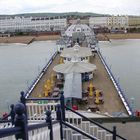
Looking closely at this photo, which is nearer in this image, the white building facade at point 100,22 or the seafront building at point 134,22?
the white building facade at point 100,22

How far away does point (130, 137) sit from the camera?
8.06 metres

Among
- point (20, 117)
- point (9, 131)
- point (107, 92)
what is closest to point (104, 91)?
point (107, 92)

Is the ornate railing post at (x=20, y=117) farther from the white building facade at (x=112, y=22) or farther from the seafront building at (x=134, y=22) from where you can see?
the seafront building at (x=134, y=22)

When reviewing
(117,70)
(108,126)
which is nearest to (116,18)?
(117,70)

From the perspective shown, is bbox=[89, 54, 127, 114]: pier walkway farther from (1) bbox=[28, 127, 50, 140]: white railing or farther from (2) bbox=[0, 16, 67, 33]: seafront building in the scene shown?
(2) bbox=[0, 16, 67, 33]: seafront building

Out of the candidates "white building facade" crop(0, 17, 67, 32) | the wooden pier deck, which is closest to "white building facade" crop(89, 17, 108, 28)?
"white building facade" crop(0, 17, 67, 32)

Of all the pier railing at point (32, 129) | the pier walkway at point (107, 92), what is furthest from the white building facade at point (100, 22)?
the pier railing at point (32, 129)

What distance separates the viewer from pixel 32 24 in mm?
133500

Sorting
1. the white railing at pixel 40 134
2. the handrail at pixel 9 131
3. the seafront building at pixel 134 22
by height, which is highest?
the handrail at pixel 9 131

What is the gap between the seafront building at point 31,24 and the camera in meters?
132

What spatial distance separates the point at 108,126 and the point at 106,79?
51.2ft

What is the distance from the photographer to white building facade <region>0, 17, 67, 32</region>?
132 m

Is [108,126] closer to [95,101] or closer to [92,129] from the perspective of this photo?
[92,129]

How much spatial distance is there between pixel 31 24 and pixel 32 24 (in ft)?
1.33
